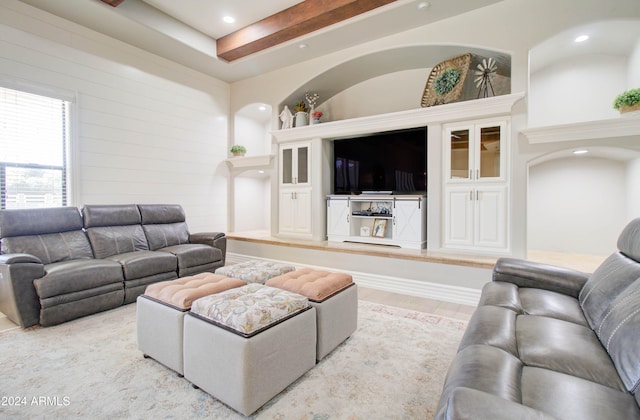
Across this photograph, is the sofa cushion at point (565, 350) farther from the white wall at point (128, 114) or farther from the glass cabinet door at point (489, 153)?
the white wall at point (128, 114)

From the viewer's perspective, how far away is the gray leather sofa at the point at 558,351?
2.86 feet

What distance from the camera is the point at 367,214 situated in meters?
4.44

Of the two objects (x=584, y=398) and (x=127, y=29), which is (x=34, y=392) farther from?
(x=127, y=29)

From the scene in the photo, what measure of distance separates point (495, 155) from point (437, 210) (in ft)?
2.84

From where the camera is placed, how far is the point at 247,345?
4.94 feet

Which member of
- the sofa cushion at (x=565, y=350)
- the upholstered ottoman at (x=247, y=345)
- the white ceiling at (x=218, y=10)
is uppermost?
the white ceiling at (x=218, y=10)

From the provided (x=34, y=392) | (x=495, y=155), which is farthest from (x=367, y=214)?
(x=34, y=392)

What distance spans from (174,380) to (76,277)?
1.59 m

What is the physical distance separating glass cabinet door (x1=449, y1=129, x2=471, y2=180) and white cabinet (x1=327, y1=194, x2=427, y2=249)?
53 cm

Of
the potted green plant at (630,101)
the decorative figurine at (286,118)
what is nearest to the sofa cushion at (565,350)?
the potted green plant at (630,101)

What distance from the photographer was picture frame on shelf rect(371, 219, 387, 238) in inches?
172

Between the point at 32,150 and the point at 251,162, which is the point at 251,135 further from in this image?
the point at 32,150

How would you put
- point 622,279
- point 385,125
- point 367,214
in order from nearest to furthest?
point 622,279
point 385,125
point 367,214

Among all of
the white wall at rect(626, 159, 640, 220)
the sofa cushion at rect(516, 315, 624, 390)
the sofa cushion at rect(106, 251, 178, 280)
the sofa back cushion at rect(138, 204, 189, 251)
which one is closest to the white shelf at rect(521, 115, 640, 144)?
the white wall at rect(626, 159, 640, 220)
